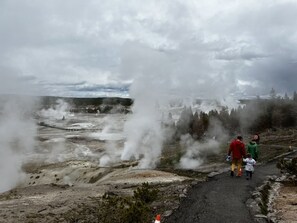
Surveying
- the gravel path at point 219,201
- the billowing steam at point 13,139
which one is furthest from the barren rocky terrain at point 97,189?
the billowing steam at point 13,139

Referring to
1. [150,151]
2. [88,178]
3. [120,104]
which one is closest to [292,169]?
[88,178]

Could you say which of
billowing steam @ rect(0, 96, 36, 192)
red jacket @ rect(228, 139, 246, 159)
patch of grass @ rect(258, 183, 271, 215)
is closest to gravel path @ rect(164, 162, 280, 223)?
patch of grass @ rect(258, 183, 271, 215)

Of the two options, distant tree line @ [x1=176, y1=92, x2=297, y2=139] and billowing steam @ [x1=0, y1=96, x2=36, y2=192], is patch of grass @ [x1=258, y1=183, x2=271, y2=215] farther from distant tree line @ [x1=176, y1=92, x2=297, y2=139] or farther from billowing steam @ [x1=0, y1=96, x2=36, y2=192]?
distant tree line @ [x1=176, y1=92, x2=297, y2=139]

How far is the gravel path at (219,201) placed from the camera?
1123 centimetres

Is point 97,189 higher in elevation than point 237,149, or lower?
lower

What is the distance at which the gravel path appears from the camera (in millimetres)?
11234

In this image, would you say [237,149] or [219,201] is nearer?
[219,201]

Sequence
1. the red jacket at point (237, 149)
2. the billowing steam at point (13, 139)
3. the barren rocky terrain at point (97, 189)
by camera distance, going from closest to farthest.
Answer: the barren rocky terrain at point (97, 189) < the red jacket at point (237, 149) < the billowing steam at point (13, 139)

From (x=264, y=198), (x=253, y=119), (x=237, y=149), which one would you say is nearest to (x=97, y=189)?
(x=237, y=149)

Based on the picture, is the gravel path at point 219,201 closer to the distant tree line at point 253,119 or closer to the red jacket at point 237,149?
the red jacket at point 237,149

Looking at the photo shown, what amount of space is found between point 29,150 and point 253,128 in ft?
104

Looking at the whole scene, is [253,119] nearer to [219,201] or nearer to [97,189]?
[97,189]

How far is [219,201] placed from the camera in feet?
42.6

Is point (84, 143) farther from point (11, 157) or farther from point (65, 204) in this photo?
point (65, 204)
